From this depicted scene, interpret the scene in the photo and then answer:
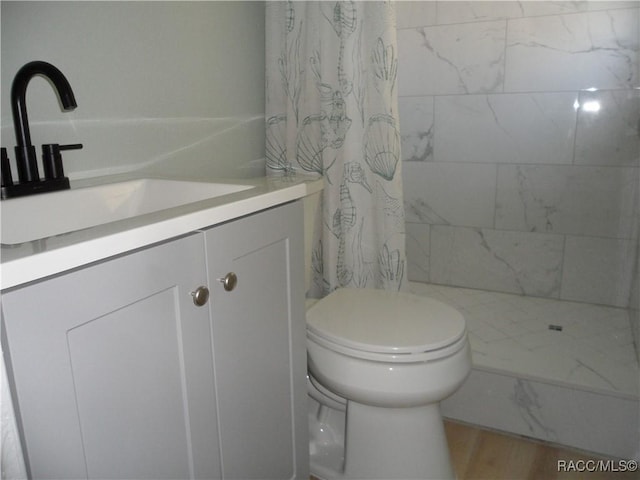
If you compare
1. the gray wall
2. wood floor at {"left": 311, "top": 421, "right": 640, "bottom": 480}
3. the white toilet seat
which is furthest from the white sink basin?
wood floor at {"left": 311, "top": 421, "right": 640, "bottom": 480}

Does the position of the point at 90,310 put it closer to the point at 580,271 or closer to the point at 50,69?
the point at 50,69

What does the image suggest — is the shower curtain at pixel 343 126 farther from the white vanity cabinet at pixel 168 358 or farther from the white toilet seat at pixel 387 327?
the white vanity cabinet at pixel 168 358

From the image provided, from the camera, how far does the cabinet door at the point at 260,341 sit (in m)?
0.84

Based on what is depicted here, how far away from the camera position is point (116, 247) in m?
0.61

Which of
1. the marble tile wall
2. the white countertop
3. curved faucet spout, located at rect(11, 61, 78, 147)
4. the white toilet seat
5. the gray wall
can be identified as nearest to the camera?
the white countertop

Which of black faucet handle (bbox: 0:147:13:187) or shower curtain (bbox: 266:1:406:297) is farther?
shower curtain (bbox: 266:1:406:297)

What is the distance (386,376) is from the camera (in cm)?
118

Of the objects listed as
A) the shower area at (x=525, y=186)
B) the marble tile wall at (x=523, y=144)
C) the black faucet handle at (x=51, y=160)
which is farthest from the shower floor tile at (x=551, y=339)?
the black faucet handle at (x=51, y=160)

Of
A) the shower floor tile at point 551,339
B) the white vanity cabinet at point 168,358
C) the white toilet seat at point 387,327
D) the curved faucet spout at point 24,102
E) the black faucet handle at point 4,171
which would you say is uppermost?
the curved faucet spout at point 24,102

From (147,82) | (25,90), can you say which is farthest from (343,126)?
(25,90)

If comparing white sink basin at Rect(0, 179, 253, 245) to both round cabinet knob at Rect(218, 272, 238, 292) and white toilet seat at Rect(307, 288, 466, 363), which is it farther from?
white toilet seat at Rect(307, 288, 466, 363)

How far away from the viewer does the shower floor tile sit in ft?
5.12

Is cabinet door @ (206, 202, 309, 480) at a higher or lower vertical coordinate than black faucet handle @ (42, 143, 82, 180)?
lower

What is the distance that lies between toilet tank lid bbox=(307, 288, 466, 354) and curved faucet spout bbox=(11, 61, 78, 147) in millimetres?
762
